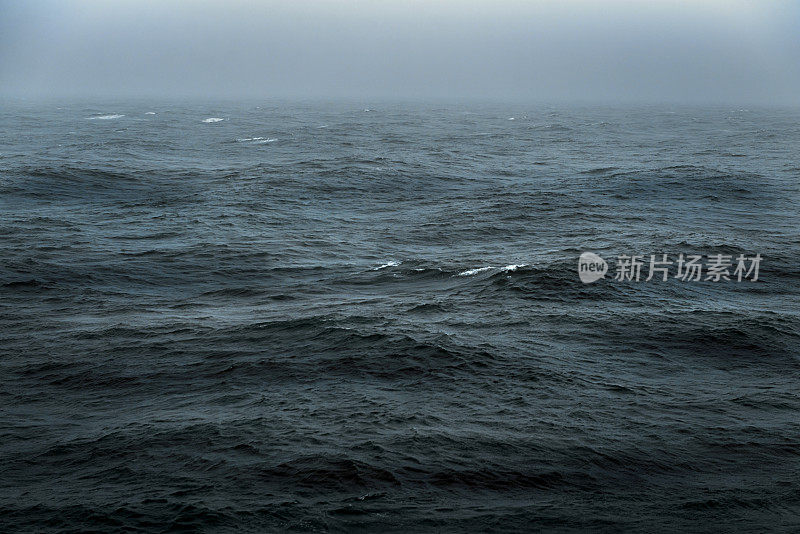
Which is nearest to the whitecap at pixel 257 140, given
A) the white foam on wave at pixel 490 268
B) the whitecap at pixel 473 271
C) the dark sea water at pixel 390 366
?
the dark sea water at pixel 390 366

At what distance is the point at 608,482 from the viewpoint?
77.7ft

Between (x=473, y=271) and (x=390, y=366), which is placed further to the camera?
(x=473, y=271)

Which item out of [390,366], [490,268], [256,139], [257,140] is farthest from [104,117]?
[390,366]

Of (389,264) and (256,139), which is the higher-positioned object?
(256,139)

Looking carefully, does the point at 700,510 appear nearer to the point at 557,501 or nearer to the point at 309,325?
the point at 557,501

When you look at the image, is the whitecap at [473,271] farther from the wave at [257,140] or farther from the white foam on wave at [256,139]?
the white foam on wave at [256,139]

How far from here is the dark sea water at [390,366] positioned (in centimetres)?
2272

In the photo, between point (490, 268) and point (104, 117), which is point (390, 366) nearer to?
point (490, 268)

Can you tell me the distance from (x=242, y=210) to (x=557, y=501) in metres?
48.6

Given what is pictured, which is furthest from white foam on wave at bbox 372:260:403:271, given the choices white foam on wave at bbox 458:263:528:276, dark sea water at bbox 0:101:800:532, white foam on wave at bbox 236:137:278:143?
white foam on wave at bbox 236:137:278:143

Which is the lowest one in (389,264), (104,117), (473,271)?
(389,264)

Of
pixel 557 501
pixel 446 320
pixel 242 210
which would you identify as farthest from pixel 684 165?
pixel 557 501

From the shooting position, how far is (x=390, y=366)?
32.4m

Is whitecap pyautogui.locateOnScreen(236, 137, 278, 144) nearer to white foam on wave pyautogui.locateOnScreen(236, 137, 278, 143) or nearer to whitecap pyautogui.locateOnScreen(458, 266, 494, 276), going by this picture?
white foam on wave pyautogui.locateOnScreen(236, 137, 278, 143)
